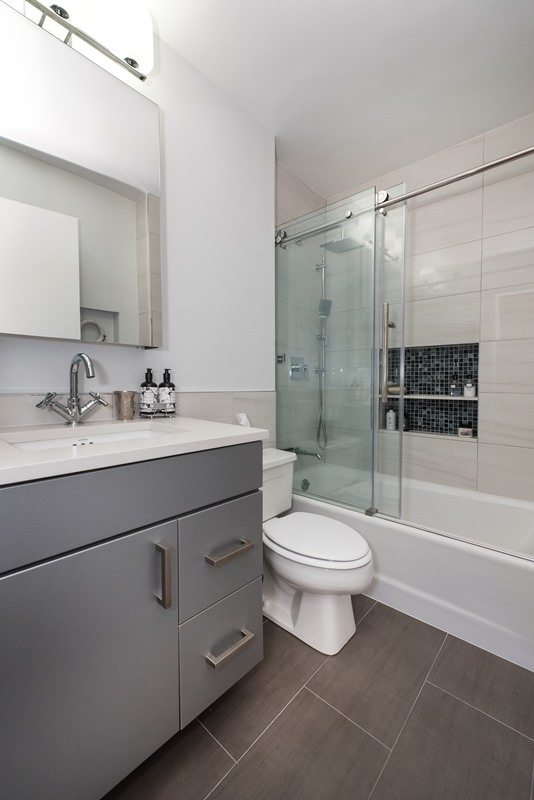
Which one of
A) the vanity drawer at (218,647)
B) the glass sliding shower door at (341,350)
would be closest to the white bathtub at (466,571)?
the glass sliding shower door at (341,350)

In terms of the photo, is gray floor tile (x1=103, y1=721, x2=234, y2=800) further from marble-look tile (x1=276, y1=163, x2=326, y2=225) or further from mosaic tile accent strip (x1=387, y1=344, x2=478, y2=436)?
marble-look tile (x1=276, y1=163, x2=326, y2=225)

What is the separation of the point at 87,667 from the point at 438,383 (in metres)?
2.24

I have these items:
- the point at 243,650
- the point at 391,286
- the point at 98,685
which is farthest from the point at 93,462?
the point at 391,286

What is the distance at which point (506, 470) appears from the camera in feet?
6.32

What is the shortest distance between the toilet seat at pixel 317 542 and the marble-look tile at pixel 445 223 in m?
1.84

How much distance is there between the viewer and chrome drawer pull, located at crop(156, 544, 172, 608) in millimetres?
768

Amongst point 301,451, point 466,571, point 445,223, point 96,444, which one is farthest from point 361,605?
point 445,223

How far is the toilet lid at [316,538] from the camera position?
48.9 inches

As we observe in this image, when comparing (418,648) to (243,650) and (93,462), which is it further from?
(93,462)

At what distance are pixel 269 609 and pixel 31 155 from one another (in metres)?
1.87

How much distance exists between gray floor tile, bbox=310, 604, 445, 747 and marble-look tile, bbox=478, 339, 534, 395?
1324 millimetres

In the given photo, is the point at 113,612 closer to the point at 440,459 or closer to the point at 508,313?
the point at 440,459

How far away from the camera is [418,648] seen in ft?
4.26

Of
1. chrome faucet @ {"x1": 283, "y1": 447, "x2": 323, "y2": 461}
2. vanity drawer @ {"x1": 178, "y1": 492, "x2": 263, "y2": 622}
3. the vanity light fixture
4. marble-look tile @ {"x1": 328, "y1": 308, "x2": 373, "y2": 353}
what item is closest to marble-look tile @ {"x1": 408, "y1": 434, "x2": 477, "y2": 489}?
chrome faucet @ {"x1": 283, "y1": 447, "x2": 323, "y2": 461}
